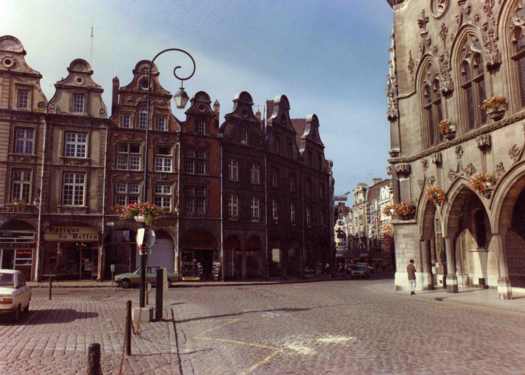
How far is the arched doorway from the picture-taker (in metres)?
22.3

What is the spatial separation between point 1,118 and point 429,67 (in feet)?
91.3

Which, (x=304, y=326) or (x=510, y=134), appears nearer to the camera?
(x=304, y=326)

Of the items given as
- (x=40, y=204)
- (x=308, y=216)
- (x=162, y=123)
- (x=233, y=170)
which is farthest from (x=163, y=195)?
(x=308, y=216)

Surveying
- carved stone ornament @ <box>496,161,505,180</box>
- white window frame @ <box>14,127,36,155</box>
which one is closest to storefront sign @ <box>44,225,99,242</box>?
white window frame @ <box>14,127,36,155</box>

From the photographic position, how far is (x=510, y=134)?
722 inches

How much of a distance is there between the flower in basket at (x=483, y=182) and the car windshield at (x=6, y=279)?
16839mm

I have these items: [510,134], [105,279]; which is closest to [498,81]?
[510,134]

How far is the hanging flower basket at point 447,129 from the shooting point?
21.9 m

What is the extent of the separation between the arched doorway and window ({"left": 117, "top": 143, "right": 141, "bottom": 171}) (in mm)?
22981

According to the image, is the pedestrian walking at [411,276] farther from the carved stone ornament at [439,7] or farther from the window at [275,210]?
the window at [275,210]

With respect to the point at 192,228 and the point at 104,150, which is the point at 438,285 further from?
the point at 104,150

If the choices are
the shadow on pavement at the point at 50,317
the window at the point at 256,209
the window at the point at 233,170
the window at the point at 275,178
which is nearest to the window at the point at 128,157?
the window at the point at 233,170

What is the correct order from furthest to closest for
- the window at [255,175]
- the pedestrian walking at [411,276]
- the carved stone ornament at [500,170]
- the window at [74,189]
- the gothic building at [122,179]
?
the window at [255,175] → the window at [74,189] → the gothic building at [122,179] → the pedestrian walking at [411,276] → the carved stone ornament at [500,170]

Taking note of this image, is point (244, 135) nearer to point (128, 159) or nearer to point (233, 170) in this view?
Answer: point (233, 170)
